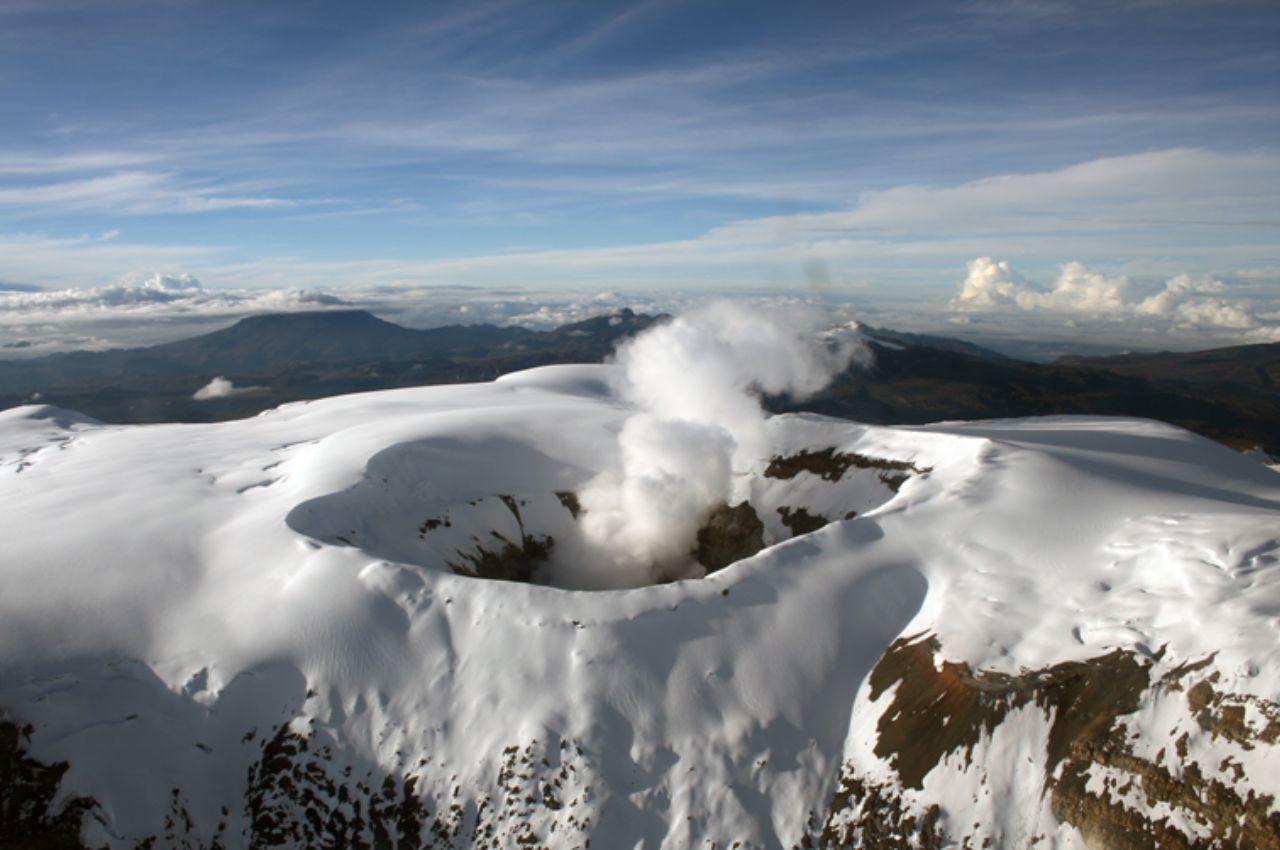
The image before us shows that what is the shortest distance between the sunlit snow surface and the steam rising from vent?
1249 centimetres

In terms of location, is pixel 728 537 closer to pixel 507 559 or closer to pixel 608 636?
pixel 507 559

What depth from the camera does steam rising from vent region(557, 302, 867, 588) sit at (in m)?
39.8

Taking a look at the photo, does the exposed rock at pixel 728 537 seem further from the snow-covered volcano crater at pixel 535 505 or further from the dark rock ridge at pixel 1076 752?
the dark rock ridge at pixel 1076 752

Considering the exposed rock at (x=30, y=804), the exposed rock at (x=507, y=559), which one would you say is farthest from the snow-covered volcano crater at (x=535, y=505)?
the exposed rock at (x=30, y=804)

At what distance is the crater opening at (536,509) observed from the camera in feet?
115

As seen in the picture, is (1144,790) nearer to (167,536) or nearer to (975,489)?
(975,489)

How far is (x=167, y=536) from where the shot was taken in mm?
29484

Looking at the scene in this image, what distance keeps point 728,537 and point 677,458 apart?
229 inches

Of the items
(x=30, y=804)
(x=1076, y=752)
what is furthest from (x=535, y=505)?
(x=1076, y=752)

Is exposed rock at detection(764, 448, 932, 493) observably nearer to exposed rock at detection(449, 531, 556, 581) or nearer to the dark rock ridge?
exposed rock at detection(449, 531, 556, 581)

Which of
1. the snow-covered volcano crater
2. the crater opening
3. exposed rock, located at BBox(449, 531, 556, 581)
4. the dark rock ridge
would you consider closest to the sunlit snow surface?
the dark rock ridge

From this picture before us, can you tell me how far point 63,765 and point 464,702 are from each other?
36.7 ft

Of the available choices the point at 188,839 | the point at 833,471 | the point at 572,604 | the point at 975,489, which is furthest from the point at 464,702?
the point at 833,471

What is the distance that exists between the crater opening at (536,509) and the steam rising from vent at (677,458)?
1.25ft
